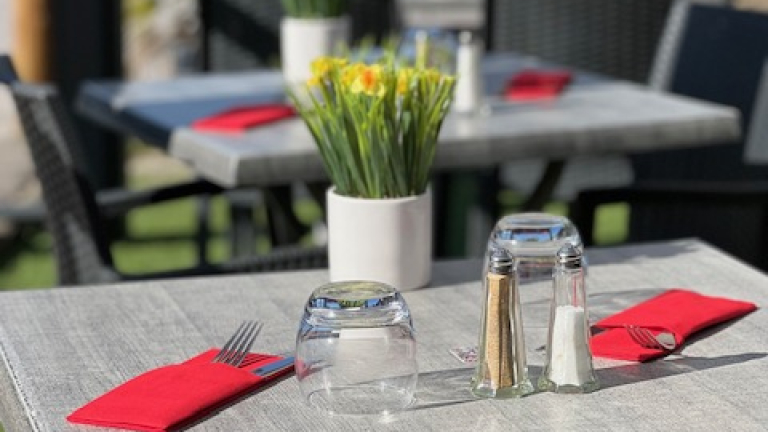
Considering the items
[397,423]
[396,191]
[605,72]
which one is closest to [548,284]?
[396,191]

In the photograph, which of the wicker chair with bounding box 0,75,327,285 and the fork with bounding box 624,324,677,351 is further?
the wicker chair with bounding box 0,75,327,285

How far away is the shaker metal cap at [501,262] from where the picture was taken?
5.79 feet

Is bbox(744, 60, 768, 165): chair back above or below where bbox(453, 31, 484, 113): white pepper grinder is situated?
below

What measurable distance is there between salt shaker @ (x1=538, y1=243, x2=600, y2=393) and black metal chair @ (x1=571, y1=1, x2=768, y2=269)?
1961 mm

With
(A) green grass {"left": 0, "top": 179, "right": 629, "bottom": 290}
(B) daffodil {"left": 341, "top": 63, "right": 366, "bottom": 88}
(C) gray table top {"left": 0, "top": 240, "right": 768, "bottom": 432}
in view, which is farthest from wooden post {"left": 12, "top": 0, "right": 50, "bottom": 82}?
(B) daffodil {"left": 341, "top": 63, "right": 366, "bottom": 88}

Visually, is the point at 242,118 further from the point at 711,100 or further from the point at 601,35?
the point at 601,35

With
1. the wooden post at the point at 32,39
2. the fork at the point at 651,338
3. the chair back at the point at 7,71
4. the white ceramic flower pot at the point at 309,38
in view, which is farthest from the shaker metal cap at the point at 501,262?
the wooden post at the point at 32,39

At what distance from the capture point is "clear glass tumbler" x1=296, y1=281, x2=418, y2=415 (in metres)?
1.70

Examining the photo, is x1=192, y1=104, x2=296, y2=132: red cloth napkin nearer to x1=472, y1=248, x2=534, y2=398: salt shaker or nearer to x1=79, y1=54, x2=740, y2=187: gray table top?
x1=79, y1=54, x2=740, y2=187: gray table top

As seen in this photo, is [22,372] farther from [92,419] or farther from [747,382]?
[747,382]

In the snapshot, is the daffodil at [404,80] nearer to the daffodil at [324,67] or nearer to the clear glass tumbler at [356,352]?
the daffodil at [324,67]

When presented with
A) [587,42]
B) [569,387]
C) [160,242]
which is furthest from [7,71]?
[160,242]

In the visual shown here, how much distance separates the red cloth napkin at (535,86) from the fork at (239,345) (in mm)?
1759

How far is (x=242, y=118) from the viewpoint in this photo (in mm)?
3320
